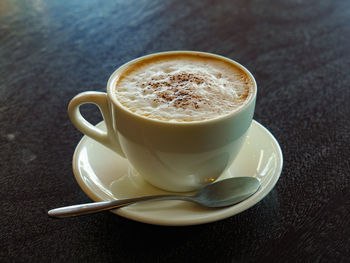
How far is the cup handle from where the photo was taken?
0.82 m

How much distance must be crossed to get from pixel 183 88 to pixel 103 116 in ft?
0.63

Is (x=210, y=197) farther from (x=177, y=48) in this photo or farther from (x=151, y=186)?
(x=177, y=48)

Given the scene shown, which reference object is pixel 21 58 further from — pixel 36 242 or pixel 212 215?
pixel 212 215

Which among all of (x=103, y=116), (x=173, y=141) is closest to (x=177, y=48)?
(x=103, y=116)

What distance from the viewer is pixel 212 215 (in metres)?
0.68

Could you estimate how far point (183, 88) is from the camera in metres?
0.81

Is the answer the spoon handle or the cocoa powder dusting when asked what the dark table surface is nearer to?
the spoon handle

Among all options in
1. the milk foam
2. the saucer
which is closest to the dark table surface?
the saucer

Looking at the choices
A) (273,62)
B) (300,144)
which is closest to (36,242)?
(300,144)

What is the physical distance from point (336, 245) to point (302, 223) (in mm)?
70

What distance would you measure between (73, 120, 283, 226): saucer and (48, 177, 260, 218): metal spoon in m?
0.01

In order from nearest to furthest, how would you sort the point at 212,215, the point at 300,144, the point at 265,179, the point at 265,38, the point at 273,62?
the point at 212,215, the point at 265,179, the point at 300,144, the point at 273,62, the point at 265,38

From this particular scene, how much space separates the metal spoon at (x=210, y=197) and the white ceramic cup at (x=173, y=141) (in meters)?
0.04

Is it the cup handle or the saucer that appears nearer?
the saucer
